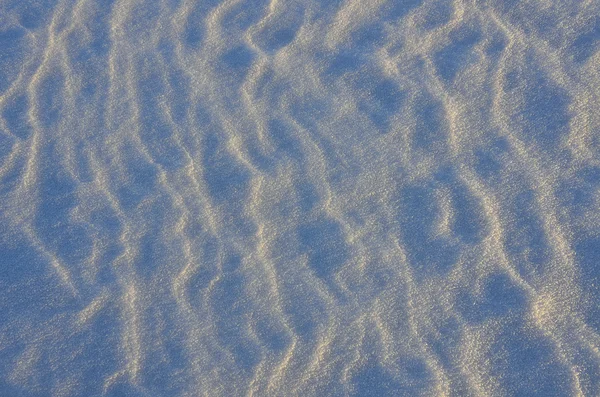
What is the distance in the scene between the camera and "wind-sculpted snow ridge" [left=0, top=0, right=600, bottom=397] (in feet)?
7.38

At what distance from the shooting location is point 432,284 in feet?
7.69

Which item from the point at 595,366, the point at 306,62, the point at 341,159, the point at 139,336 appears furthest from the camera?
the point at 306,62

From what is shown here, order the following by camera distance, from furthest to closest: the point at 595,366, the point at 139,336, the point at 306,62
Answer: the point at 306,62, the point at 139,336, the point at 595,366

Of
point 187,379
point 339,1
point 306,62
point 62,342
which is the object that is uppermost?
point 339,1

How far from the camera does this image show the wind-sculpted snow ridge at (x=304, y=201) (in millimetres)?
2250

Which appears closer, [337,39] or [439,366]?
[439,366]

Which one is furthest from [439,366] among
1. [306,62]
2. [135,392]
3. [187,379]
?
[306,62]

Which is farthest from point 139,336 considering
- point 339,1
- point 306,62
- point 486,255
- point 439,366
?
point 339,1

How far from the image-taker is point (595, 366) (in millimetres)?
2139

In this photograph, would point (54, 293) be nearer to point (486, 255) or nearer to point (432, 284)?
point (432, 284)

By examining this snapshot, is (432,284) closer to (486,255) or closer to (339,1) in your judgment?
(486,255)

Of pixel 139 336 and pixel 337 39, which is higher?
pixel 337 39

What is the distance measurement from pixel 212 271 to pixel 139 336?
36 cm

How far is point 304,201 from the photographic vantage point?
260 centimetres
